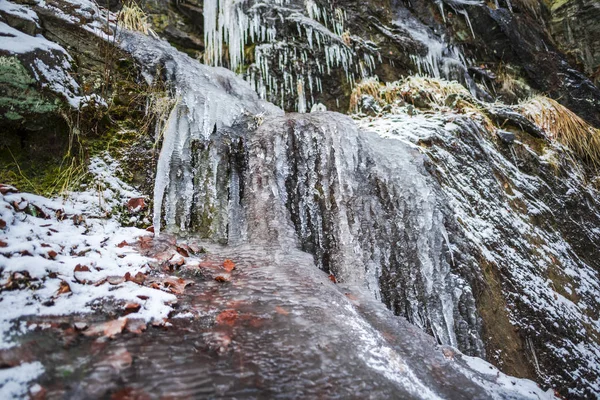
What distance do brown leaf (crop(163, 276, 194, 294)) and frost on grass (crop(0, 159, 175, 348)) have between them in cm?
9

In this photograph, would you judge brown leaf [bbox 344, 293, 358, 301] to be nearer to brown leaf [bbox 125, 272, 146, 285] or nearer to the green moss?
brown leaf [bbox 125, 272, 146, 285]

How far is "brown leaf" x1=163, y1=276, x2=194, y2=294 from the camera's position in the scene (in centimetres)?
192

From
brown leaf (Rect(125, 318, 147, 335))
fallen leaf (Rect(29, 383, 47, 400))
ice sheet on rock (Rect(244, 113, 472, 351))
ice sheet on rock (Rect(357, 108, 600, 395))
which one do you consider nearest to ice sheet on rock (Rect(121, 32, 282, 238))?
ice sheet on rock (Rect(244, 113, 472, 351))

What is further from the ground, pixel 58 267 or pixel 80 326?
pixel 58 267

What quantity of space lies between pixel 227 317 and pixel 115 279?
27.7 inches

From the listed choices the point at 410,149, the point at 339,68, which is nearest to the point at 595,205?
the point at 410,149

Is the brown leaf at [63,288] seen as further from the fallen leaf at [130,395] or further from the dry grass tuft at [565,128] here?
the dry grass tuft at [565,128]

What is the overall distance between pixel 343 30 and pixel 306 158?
17.5ft

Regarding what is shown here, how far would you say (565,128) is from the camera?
6641 mm

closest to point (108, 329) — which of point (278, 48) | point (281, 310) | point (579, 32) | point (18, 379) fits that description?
point (18, 379)

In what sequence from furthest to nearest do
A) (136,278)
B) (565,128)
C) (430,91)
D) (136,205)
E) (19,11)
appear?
(565,128) → (430,91) → (19,11) → (136,205) → (136,278)

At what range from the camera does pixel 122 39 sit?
4027mm

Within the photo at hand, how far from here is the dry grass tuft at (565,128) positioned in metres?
6.52

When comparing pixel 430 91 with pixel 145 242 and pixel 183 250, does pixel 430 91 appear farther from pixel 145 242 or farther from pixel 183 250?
pixel 145 242
